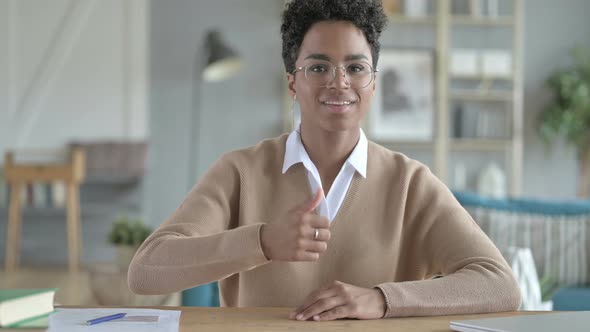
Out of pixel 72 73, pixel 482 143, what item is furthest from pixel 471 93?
pixel 72 73

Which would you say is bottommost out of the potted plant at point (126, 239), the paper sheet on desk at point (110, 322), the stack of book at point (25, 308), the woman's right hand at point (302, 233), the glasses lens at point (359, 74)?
the potted plant at point (126, 239)

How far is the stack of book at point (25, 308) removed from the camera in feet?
4.09

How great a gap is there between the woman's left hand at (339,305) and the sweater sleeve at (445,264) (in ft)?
0.12

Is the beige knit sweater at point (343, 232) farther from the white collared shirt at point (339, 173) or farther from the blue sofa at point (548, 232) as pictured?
the blue sofa at point (548, 232)

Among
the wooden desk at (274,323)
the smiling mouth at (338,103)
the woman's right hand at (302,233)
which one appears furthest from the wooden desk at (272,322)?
the smiling mouth at (338,103)

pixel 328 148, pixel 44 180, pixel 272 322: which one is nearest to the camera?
pixel 272 322

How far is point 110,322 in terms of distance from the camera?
1.31 m

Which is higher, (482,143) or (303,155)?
(303,155)

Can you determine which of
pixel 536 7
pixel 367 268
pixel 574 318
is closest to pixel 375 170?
pixel 367 268

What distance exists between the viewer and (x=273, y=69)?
7105 millimetres

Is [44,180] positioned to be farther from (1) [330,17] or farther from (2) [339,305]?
(2) [339,305]

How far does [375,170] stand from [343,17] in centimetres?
33

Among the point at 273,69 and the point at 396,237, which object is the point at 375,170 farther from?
the point at 273,69

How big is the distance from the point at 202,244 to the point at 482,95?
5.77 meters
